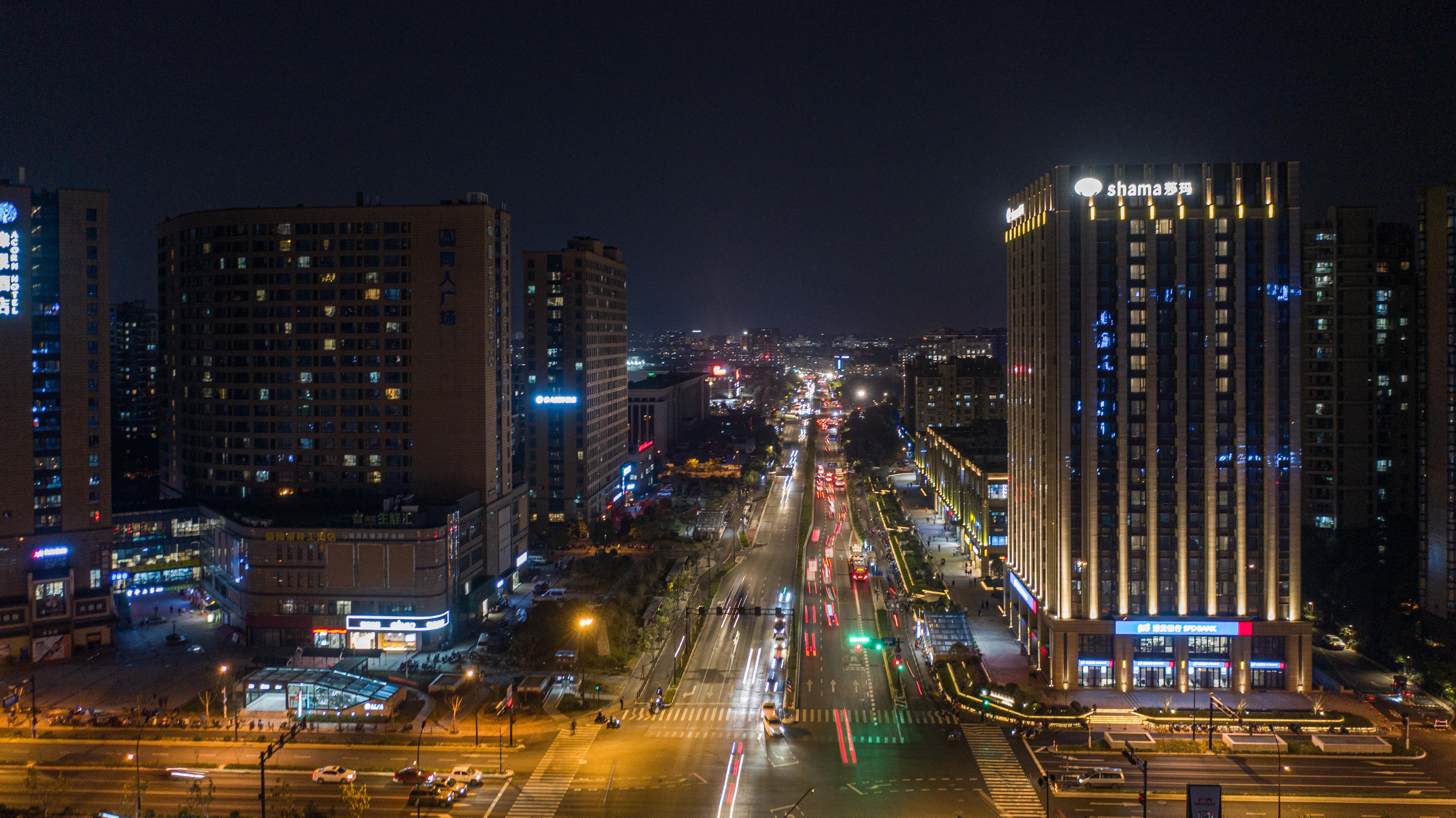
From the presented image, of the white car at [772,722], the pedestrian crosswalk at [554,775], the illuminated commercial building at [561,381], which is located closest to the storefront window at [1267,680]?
the white car at [772,722]

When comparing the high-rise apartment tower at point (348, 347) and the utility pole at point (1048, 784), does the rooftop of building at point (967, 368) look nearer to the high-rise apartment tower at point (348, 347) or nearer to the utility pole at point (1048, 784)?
the high-rise apartment tower at point (348, 347)

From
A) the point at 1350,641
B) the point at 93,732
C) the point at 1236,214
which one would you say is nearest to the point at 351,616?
the point at 93,732

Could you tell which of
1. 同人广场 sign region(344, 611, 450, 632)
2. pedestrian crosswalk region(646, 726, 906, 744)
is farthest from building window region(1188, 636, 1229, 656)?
同人广场 sign region(344, 611, 450, 632)

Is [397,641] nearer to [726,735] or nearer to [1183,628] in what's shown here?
[726,735]

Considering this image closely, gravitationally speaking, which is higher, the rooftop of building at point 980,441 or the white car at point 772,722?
the rooftop of building at point 980,441

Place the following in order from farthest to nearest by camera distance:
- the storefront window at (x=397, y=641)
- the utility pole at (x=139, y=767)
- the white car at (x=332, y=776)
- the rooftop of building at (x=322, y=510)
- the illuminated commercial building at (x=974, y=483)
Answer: the illuminated commercial building at (x=974, y=483) → the rooftop of building at (x=322, y=510) → the storefront window at (x=397, y=641) → the white car at (x=332, y=776) → the utility pole at (x=139, y=767)
